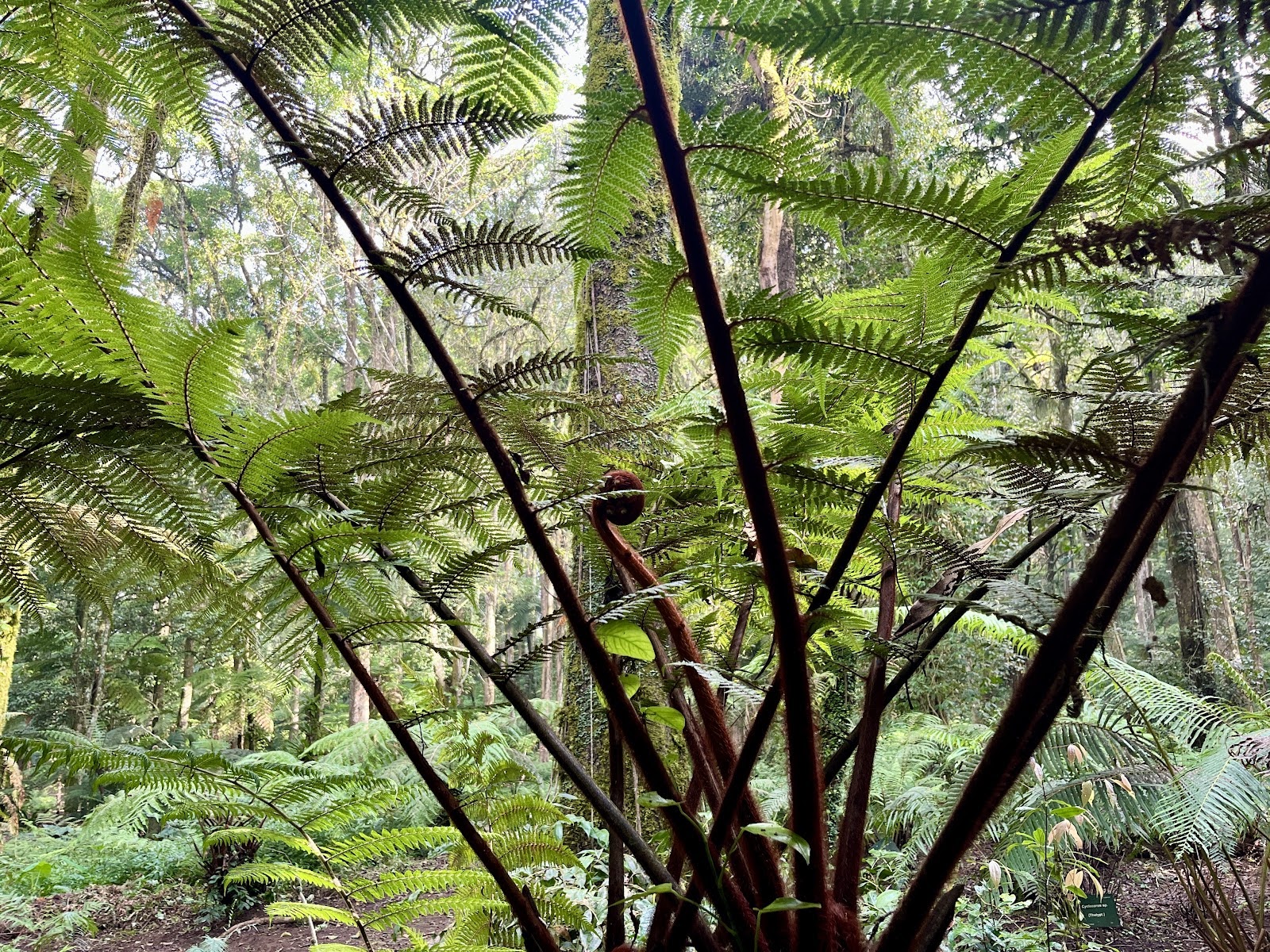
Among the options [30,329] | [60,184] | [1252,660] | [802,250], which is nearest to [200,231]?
[60,184]

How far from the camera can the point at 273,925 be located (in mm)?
4160

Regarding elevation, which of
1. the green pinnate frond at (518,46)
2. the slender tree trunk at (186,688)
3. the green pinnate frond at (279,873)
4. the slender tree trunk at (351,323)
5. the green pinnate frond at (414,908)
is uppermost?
the slender tree trunk at (351,323)

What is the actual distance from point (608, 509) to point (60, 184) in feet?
17.0

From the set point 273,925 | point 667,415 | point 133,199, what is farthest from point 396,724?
point 133,199

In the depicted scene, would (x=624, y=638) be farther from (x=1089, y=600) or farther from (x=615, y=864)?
(x=615, y=864)

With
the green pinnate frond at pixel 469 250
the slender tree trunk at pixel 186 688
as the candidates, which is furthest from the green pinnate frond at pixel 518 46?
the slender tree trunk at pixel 186 688

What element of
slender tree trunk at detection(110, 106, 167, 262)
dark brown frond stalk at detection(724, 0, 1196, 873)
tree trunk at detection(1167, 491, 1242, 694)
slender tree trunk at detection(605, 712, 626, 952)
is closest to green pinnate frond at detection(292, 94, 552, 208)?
dark brown frond stalk at detection(724, 0, 1196, 873)

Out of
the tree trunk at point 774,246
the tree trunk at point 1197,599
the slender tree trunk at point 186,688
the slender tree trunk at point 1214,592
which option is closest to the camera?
the tree trunk at point 774,246

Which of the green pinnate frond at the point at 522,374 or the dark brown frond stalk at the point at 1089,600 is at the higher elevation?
the green pinnate frond at the point at 522,374

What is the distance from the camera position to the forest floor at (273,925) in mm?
3346

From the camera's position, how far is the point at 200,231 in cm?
1269

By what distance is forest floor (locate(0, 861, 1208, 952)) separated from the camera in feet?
11.0

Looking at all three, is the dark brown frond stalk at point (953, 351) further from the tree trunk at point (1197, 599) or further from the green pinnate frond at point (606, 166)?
the tree trunk at point (1197, 599)

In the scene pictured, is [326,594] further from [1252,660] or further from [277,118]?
[1252,660]
